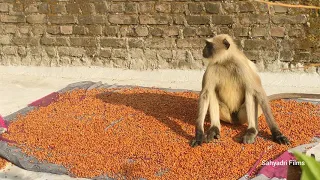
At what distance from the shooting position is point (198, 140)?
3625mm

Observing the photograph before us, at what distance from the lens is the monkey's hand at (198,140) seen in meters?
3.61

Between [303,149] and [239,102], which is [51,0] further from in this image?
[303,149]

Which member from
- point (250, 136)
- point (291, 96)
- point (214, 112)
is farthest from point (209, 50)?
point (291, 96)

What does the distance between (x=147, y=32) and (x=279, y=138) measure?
340cm

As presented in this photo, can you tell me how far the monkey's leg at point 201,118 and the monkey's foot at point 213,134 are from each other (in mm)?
84

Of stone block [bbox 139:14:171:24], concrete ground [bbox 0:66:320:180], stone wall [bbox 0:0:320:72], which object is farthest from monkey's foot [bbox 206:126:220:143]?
stone block [bbox 139:14:171:24]

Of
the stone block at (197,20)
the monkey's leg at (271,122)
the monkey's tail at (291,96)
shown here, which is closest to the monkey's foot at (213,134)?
the monkey's leg at (271,122)

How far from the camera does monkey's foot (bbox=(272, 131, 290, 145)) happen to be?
357 cm

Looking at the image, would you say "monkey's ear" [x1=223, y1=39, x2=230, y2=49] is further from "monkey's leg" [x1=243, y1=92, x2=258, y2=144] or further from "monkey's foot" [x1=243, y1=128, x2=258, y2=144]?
"monkey's foot" [x1=243, y1=128, x2=258, y2=144]

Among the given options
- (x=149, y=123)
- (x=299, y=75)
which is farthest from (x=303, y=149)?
(x=299, y=75)

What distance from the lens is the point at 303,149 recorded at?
11.5 feet

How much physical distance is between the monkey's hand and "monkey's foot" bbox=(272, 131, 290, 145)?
64 centimetres

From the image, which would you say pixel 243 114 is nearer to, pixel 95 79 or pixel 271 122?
pixel 271 122

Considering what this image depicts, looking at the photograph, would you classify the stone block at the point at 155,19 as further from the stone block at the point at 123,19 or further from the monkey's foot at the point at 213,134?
the monkey's foot at the point at 213,134
